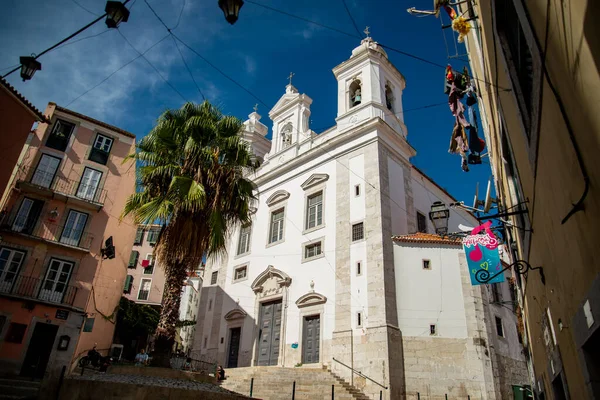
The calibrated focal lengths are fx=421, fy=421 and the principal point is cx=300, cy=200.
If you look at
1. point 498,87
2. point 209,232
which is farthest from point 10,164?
point 498,87

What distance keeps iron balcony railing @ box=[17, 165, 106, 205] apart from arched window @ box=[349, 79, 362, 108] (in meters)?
14.9

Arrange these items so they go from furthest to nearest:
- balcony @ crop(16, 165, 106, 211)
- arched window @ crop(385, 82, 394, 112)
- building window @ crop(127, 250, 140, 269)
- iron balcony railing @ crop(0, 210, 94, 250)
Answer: building window @ crop(127, 250, 140, 269) → arched window @ crop(385, 82, 394, 112) → balcony @ crop(16, 165, 106, 211) → iron balcony railing @ crop(0, 210, 94, 250)

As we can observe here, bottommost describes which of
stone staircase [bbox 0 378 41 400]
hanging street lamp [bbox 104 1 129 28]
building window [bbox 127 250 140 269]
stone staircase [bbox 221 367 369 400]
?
stone staircase [bbox 0 378 41 400]

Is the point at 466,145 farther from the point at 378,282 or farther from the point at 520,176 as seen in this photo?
the point at 378,282

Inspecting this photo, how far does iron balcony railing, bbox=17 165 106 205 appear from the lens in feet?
66.2

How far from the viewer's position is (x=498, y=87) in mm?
7578

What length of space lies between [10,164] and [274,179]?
49.4ft

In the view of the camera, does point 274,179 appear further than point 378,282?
Yes

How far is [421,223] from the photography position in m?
23.8

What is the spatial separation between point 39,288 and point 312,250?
12868 millimetres

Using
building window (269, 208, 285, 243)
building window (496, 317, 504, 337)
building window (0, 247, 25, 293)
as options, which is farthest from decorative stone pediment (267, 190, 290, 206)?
building window (0, 247, 25, 293)

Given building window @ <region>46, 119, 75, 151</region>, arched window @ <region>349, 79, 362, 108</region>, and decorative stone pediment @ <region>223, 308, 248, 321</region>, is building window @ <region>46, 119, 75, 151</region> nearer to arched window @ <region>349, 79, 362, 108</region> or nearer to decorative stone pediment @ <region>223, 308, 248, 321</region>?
decorative stone pediment @ <region>223, 308, 248, 321</region>

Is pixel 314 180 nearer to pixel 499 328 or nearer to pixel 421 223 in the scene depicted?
pixel 421 223

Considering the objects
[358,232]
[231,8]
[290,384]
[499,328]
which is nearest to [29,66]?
[231,8]
